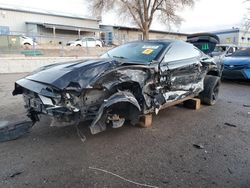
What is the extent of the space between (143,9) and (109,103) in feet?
92.1

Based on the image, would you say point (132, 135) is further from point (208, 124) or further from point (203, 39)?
point (203, 39)

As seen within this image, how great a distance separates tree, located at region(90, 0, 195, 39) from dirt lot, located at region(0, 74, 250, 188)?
2557cm

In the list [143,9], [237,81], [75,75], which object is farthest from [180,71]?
[143,9]

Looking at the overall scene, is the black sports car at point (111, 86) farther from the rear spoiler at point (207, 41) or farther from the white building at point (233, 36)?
the white building at point (233, 36)

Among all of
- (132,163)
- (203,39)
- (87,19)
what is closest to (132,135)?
(132,163)

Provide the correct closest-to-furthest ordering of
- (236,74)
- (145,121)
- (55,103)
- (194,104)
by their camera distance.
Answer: (55,103) → (145,121) → (194,104) → (236,74)

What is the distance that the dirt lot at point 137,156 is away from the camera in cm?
252

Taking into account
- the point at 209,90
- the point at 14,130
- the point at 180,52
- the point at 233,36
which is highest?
the point at 233,36

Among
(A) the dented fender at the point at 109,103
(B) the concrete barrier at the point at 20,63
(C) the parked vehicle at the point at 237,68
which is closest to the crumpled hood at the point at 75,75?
(A) the dented fender at the point at 109,103

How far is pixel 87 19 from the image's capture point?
36344 millimetres

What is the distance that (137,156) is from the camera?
3.05 metres

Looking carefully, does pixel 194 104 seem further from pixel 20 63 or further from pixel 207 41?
pixel 20 63

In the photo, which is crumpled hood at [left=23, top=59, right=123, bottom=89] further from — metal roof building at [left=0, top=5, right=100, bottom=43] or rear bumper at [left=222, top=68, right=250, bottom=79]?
metal roof building at [left=0, top=5, right=100, bottom=43]

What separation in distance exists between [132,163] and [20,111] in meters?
3.22
